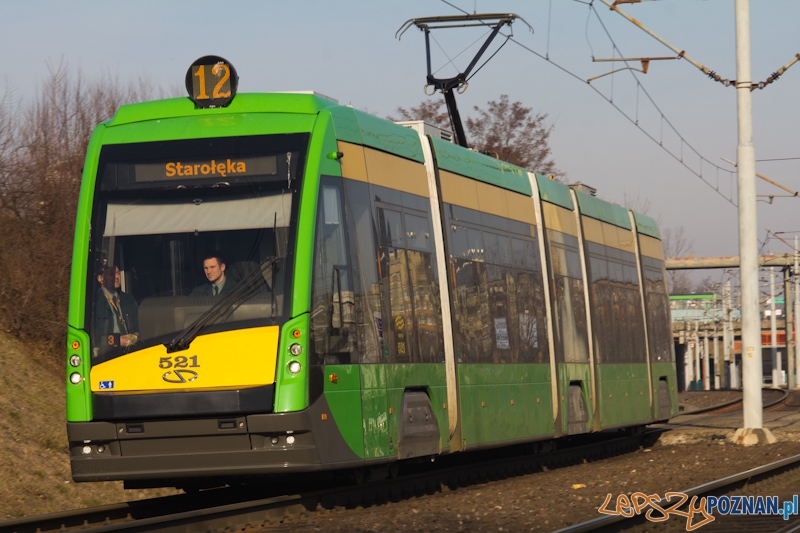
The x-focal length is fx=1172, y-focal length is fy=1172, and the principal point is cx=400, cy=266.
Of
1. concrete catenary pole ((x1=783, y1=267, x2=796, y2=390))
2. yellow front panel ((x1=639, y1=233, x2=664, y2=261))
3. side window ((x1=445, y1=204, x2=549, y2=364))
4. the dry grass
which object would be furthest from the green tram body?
concrete catenary pole ((x1=783, y1=267, x2=796, y2=390))

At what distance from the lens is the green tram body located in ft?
31.1

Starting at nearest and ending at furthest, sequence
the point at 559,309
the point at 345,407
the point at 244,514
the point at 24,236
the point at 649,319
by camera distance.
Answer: the point at 244,514 < the point at 345,407 < the point at 559,309 < the point at 24,236 < the point at 649,319

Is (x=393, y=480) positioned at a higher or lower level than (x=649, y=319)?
lower

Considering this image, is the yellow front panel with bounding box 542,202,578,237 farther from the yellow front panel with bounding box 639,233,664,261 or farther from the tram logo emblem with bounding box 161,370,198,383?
the tram logo emblem with bounding box 161,370,198,383

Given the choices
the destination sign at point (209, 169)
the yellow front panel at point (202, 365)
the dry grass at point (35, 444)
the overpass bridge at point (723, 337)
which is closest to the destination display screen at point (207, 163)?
the destination sign at point (209, 169)

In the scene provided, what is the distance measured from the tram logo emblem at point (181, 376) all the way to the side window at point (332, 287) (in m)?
1.01

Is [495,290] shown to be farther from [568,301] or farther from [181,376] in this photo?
[181,376]

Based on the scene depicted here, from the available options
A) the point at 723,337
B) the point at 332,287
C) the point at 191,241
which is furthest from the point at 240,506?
the point at 723,337

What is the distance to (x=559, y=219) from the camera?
660 inches

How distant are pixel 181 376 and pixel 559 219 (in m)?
8.42

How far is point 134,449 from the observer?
9617 millimetres

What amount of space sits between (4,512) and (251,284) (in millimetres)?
4562

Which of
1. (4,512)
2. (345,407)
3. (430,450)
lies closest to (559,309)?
(430,450)

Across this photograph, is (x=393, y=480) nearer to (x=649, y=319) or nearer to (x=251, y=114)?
(x=251, y=114)
